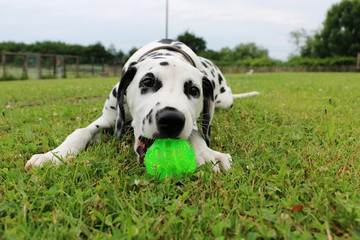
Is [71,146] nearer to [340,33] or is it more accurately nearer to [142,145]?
[142,145]

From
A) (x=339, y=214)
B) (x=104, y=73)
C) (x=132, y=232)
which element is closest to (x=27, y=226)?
(x=132, y=232)

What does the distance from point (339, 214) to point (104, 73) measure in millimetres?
41231

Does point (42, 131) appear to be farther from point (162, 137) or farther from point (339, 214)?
point (339, 214)

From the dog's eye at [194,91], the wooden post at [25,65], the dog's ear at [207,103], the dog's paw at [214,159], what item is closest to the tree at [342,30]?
the wooden post at [25,65]

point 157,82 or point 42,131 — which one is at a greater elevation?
point 157,82

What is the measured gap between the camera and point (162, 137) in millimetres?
2625

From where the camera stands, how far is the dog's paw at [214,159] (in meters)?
2.65

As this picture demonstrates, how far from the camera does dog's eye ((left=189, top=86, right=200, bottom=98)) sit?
318cm

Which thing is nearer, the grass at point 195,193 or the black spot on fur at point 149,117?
the grass at point 195,193

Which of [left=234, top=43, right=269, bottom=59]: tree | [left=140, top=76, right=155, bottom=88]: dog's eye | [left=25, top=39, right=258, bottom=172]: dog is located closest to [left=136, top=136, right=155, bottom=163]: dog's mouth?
[left=25, top=39, right=258, bottom=172]: dog

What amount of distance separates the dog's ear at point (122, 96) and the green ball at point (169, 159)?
0.87 meters

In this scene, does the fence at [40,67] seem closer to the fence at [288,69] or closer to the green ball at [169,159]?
the fence at [288,69]

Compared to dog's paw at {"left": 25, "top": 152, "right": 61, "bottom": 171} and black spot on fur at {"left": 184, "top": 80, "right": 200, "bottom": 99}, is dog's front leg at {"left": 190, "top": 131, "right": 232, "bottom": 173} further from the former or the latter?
dog's paw at {"left": 25, "top": 152, "right": 61, "bottom": 171}

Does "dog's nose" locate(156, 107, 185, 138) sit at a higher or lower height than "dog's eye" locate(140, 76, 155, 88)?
lower
